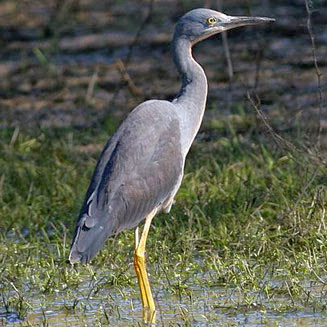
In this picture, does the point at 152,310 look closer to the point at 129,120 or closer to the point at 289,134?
the point at 129,120

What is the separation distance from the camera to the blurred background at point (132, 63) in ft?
33.6

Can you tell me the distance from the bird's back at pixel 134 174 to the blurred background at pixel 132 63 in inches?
101

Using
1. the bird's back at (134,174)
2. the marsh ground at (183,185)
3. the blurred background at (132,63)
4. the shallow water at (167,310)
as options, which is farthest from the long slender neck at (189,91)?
the blurred background at (132,63)

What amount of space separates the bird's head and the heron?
341 mm

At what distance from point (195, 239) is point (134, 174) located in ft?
3.21

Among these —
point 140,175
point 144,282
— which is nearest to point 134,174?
point 140,175

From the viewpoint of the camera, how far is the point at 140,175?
625 centimetres

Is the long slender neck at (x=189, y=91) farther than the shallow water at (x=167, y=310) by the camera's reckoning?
Yes

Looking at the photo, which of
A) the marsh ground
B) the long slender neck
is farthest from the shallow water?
the long slender neck

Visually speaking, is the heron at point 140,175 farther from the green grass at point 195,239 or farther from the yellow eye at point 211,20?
the yellow eye at point 211,20

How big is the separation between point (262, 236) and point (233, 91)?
423 cm

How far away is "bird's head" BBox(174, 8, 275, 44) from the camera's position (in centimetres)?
687

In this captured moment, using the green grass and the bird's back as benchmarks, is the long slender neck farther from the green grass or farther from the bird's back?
the green grass

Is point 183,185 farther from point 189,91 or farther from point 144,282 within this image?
point 144,282
